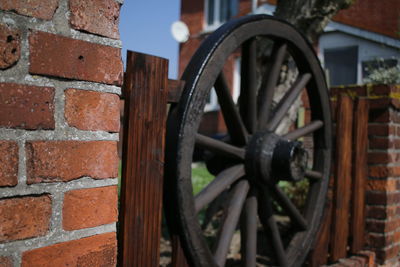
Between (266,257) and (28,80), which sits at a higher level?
(28,80)

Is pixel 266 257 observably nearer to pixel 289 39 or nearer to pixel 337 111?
pixel 337 111

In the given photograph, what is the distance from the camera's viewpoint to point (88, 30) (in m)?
1.03

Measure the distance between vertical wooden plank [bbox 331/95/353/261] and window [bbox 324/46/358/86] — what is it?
21.2 feet

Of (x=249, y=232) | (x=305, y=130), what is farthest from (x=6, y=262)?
(x=305, y=130)

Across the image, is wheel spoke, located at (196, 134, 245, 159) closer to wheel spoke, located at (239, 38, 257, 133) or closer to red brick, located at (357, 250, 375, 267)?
wheel spoke, located at (239, 38, 257, 133)

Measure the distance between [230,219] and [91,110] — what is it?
1059 millimetres

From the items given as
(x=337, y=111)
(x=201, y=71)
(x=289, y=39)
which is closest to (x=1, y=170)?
(x=201, y=71)

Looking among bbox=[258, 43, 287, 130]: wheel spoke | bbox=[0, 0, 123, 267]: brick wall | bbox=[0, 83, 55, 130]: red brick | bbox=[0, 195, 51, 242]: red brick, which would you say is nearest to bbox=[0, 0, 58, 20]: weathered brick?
bbox=[0, 0, 123, 267]: brick wall

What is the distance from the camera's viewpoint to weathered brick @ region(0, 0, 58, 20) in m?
0.89

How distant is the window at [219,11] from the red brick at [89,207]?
430 inches

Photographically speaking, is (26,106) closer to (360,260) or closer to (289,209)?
(289,209)

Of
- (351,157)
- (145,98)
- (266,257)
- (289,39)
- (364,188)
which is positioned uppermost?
(289,39)

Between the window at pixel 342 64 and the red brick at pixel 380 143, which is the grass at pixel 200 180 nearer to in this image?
the window at pixel 342 64

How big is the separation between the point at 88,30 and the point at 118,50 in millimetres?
96
